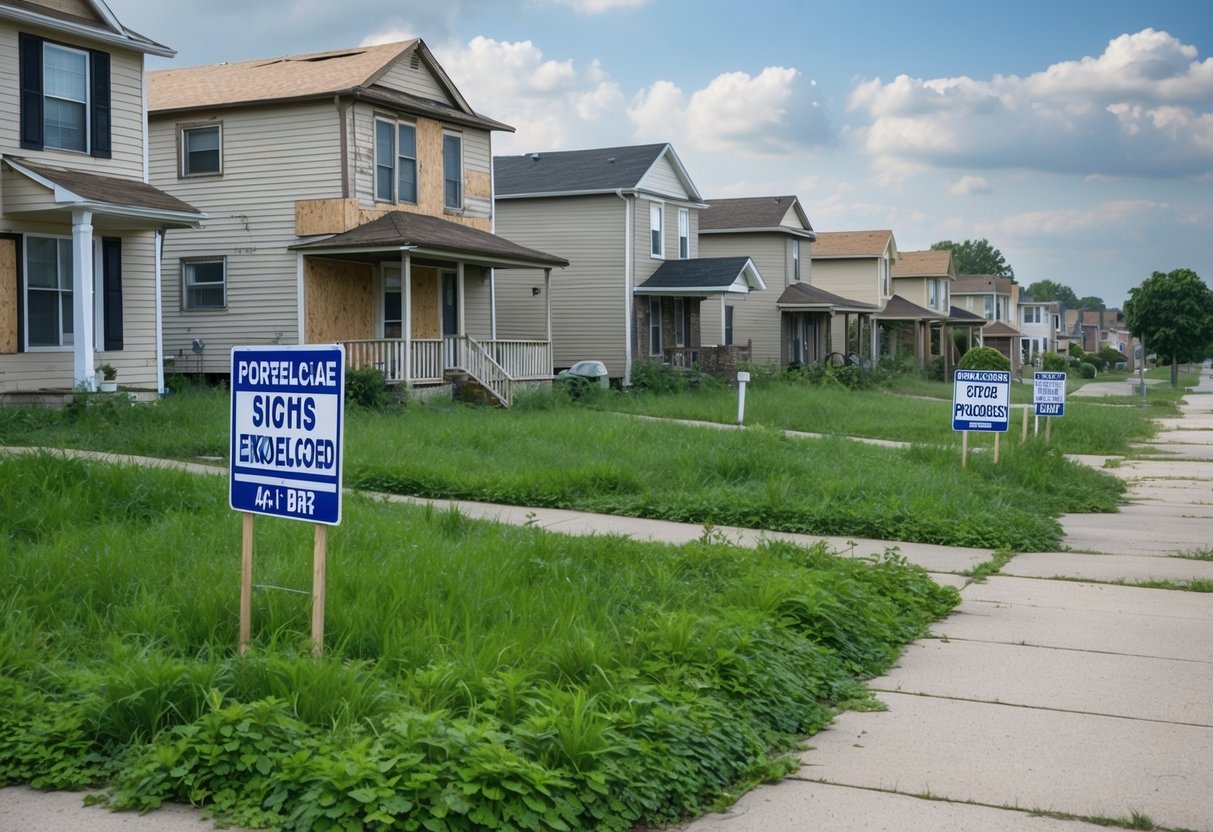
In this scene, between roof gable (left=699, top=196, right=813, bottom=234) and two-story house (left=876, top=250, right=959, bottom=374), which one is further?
two-story house (left=876, top=250, right=959, bottom=374)

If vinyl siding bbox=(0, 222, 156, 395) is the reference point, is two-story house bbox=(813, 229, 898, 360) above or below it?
above

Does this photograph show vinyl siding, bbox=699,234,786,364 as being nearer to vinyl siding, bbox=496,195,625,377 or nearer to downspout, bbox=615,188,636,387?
vinyl siding, bbox=496,195,625,377

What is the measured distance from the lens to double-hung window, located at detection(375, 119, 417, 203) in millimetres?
26984

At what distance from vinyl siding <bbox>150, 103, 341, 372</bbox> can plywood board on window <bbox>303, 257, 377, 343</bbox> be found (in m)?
0.40

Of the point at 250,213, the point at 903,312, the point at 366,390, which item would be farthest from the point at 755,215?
the point at 366,390

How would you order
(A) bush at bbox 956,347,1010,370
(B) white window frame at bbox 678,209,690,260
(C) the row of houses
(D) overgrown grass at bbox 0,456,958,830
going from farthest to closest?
(A) bush at bbox 956,347,1010,370 → (B) white window frame at bbox 678,209,690,260 → (C) the row of houses → (D) overgrown grass at bbox 0,456,958,830

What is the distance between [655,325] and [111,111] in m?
19.5

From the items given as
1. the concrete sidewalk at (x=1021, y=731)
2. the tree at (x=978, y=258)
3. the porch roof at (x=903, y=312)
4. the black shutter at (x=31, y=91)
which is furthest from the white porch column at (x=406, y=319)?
the tree at (x=978, y=258)

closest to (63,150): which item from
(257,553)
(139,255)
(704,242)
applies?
(139,255)

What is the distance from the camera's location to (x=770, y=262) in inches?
1861

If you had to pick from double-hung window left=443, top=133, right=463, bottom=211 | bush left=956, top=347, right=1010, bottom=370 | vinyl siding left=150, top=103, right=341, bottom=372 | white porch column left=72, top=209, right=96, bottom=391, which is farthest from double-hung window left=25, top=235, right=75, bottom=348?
bush left=956, top=347, right=1010, bottom=370

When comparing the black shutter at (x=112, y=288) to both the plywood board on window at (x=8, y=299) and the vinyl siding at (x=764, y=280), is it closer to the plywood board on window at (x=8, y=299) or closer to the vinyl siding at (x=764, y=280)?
the plywood board on window at (x=8, y=299)

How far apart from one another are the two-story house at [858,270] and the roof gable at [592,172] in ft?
65.4

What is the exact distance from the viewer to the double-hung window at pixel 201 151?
27203 mm
